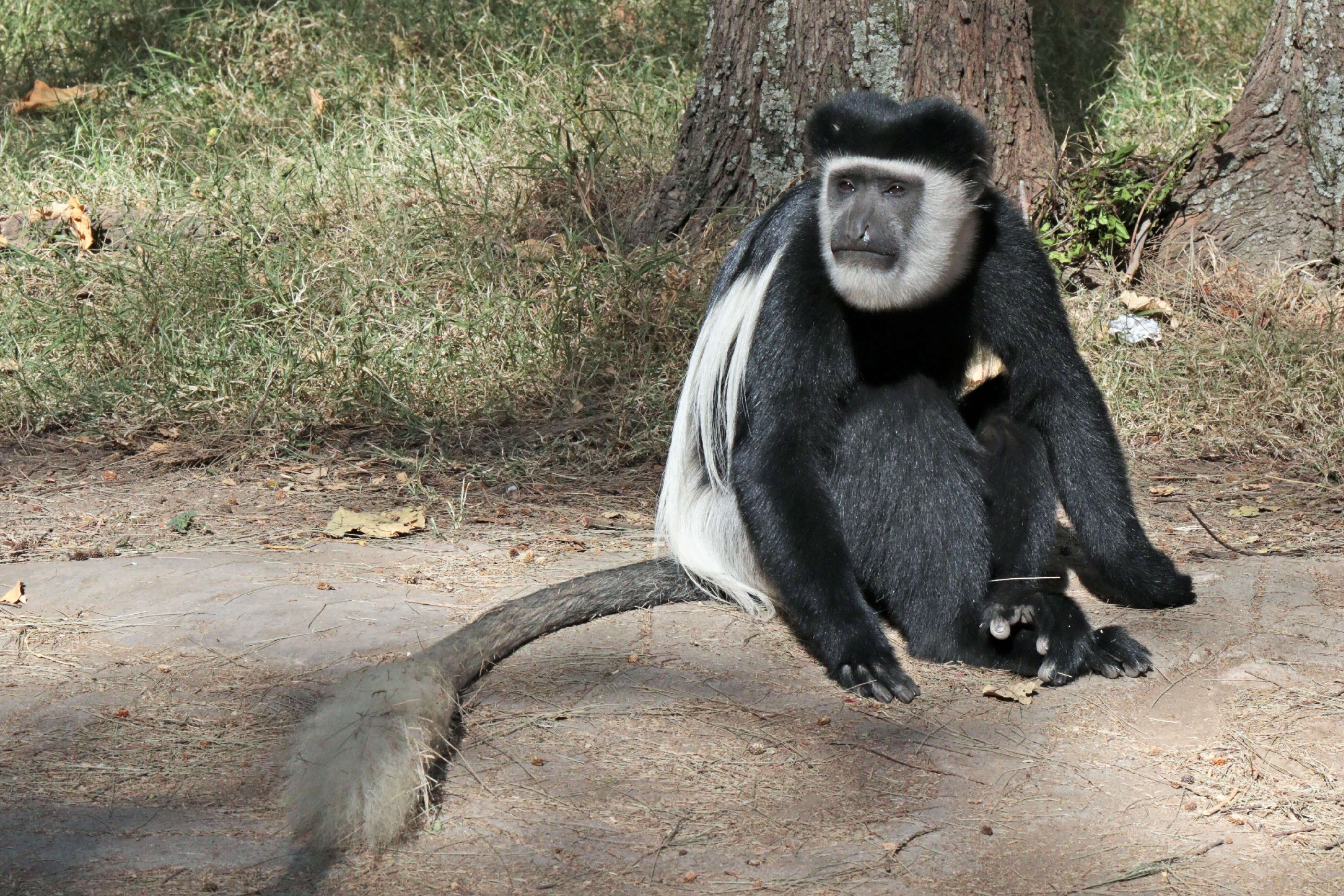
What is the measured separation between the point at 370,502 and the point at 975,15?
288cm

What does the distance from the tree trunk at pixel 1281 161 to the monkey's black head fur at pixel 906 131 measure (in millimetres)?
2467

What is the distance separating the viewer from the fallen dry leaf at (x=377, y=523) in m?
3.59

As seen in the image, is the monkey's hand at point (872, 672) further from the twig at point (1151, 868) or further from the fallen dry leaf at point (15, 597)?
the fallen dry leaf at point (15, 597)

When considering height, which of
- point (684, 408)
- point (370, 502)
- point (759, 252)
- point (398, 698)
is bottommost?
point (370, 502)

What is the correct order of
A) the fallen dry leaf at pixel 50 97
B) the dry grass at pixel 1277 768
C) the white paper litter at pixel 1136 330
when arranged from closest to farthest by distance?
the dry grass at pixel 1277 768
the white paper litter at pixel 1136 330
the fallen dry leaf at pixel 50 97

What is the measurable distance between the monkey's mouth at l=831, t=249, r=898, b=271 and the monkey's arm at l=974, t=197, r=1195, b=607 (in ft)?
0.99

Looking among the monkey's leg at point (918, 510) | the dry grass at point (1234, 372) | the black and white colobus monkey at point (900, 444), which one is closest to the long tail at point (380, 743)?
the black and white colobus monkey at point (900, 444)

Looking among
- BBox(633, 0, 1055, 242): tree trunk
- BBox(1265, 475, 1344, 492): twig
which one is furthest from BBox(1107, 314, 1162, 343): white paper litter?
BBox(1265, 475, 1344, 492): twig

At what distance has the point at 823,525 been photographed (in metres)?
2.83

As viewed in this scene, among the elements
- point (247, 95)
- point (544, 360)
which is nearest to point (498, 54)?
point (247, 95)

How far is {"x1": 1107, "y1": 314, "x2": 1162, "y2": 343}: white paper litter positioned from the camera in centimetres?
468

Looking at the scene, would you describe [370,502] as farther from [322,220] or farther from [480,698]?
[322,220]

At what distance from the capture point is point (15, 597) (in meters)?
3.01

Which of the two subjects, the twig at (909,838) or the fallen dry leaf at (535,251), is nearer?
the twig at (909,838)
